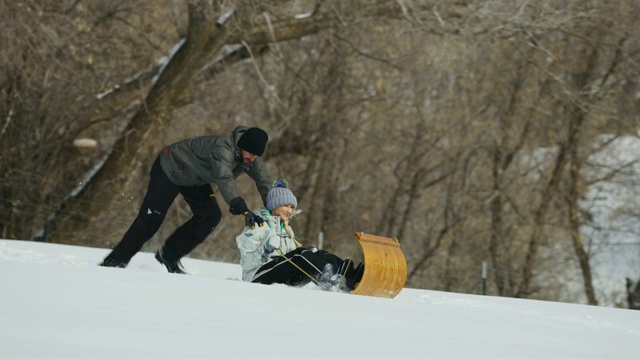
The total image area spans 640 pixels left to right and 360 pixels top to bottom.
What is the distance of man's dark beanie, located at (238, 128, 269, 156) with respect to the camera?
7.38 m

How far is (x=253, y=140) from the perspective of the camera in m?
7.38

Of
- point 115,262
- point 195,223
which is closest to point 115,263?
point 115,262

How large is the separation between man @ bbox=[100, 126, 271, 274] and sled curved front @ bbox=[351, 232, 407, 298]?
83 centimetres

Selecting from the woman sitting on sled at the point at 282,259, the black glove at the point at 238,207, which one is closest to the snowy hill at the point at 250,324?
the woman sitting on sled at the point at 282,259

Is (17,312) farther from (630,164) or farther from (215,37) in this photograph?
(630,164)

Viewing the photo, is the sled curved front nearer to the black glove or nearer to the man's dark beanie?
the black glove

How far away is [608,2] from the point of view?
62.8 ft

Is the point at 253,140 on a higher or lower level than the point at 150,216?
higher

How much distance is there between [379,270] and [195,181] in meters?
1.55

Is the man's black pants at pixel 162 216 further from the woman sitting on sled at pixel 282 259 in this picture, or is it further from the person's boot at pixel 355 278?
the person's boot at pixel 355 278

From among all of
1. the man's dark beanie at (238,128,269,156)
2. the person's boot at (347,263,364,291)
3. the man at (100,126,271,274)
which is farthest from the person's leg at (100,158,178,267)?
the person's boot at (347,263,364,291)

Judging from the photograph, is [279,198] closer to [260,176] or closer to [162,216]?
[260,176]

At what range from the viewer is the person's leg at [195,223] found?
26.2ft

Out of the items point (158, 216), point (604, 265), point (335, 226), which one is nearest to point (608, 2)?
point (604, 265)
